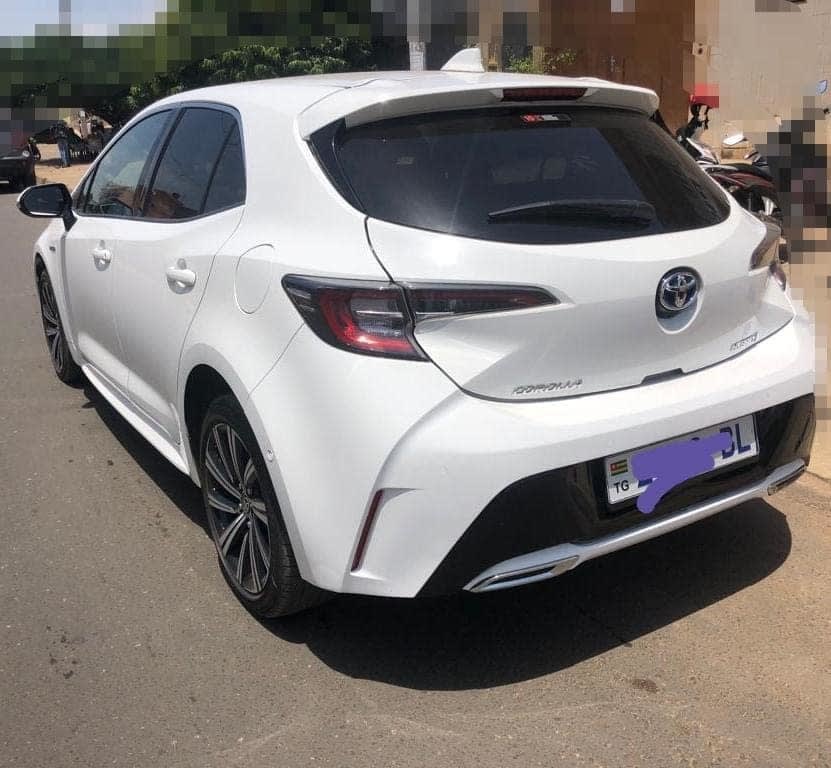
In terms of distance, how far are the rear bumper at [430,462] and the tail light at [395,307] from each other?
0.05 metres

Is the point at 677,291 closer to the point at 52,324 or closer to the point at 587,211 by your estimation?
the point at 587,211

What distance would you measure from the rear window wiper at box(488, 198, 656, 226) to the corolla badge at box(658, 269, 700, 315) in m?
0.19

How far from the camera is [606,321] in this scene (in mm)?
2430

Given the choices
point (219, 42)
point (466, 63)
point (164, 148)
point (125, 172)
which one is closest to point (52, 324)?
point (125, 172)


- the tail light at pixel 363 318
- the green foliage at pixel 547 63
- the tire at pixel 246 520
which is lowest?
the tire at pixel 246 520

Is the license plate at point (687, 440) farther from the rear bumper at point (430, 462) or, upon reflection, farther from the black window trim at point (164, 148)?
the black window trim at point (164, 148)

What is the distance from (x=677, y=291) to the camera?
2.54 meters

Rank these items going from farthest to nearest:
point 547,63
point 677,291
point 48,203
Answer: point 547,63
point 48,203
point 677,291

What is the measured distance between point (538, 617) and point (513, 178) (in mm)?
1428

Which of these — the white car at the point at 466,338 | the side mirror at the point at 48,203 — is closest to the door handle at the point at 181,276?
the white car at the point at 466,338

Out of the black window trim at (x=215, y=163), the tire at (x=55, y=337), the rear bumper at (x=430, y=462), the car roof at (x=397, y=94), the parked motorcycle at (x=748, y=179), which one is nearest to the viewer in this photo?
the rear bumper at (x=430, y=462)

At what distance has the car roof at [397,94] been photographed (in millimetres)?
2621

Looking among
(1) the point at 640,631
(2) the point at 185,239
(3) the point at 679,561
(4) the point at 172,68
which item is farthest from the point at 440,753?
(4) the point at 172,68

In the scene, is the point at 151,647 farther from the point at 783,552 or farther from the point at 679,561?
the point at 783,552
